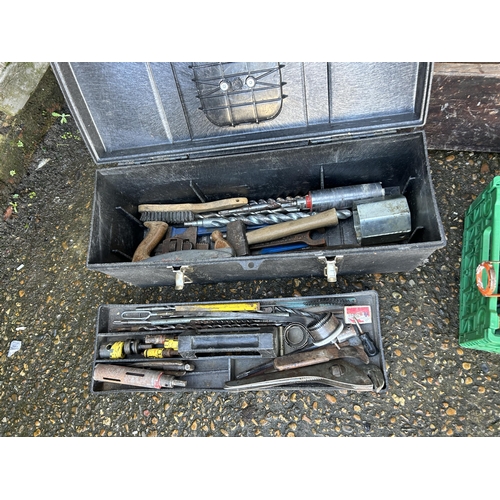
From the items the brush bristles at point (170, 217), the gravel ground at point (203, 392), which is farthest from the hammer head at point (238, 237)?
the gravel ground at point (203, 392)

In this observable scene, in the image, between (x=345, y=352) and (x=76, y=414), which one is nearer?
(x=345, y=352)

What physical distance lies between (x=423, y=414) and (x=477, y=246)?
96 centimetres

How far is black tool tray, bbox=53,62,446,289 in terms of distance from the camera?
6.60 feet

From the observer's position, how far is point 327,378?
1931 millimetres

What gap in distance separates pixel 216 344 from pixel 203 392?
1.98 feet

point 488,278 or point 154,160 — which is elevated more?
point 154,160

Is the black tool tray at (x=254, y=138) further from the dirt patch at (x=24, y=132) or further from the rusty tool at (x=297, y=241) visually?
the dirt patch at (x=24, y=132)

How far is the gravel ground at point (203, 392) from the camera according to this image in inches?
89.0

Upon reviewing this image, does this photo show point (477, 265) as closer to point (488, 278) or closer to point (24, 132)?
point (488, 278)

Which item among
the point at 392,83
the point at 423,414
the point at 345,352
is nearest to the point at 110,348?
the point at 345,352

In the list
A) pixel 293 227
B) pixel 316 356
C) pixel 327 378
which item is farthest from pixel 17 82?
pixel 327 378

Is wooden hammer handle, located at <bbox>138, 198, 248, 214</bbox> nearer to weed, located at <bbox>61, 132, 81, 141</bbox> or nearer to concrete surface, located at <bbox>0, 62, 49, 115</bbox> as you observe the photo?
weed, located at <bbox>61, 132, 81, 141</bbox>

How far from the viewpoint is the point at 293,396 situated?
2.37 meters

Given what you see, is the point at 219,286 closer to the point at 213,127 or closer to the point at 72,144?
the point at 213,127
